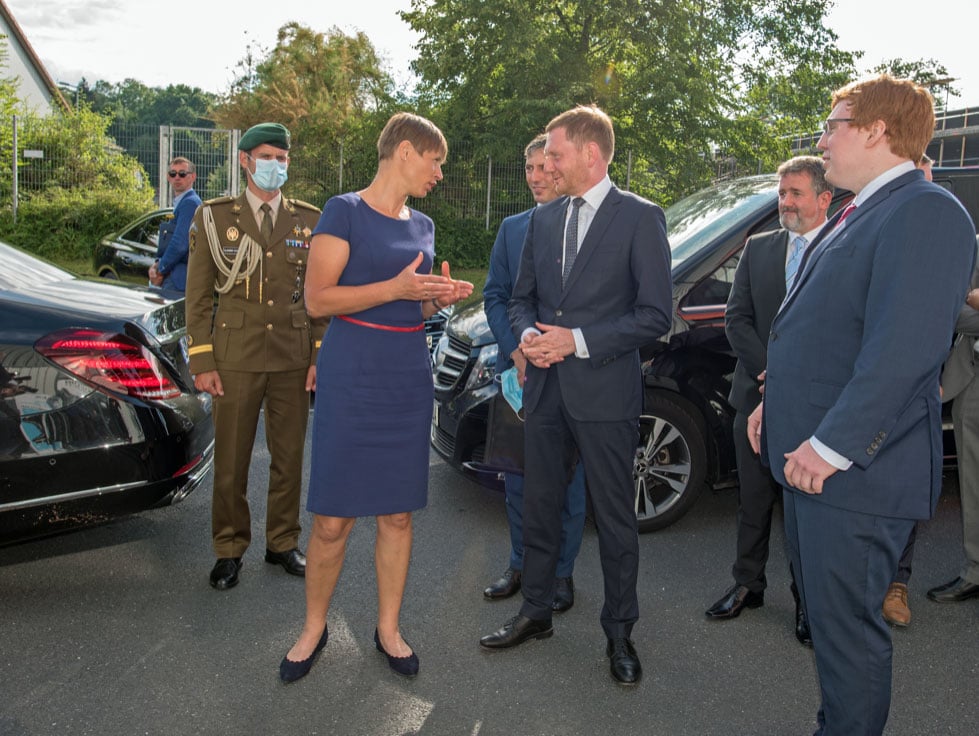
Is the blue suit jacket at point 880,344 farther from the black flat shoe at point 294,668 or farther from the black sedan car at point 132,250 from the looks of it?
the black sedan car at point 132,250

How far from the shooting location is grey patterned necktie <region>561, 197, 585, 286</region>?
336cm

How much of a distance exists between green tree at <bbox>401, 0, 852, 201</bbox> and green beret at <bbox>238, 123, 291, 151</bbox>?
13.5 meters

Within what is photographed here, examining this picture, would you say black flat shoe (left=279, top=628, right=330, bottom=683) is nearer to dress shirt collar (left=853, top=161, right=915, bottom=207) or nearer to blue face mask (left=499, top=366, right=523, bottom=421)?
blue face mask (left=499, top=366, right=523, bottom=421)

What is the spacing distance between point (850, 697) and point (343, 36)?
25.7 metres

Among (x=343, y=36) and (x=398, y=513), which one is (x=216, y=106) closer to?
(x=343, y=36)

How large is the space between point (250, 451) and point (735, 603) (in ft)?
7.23

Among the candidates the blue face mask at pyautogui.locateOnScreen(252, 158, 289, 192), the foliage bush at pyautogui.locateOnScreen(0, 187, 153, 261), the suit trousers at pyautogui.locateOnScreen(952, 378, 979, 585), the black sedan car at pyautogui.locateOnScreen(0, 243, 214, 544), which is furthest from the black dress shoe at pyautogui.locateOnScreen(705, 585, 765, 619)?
the foliage bush at pyautogui.locateOnScreen(0, 187, 153, 261)

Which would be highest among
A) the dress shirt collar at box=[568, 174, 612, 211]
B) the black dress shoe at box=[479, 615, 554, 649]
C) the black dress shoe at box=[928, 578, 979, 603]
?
the dress shirt collar at box=[568, 174, 612, 211]

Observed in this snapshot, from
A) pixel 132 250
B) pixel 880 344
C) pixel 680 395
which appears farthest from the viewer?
pixel 132 250

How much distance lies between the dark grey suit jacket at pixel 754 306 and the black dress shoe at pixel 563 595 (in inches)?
41.3

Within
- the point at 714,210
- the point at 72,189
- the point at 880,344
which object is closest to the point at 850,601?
the point at 880,344

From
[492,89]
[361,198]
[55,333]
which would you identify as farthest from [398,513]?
[492,89]

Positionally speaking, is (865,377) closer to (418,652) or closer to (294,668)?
(418,652)

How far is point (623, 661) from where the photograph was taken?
10.8 ft
